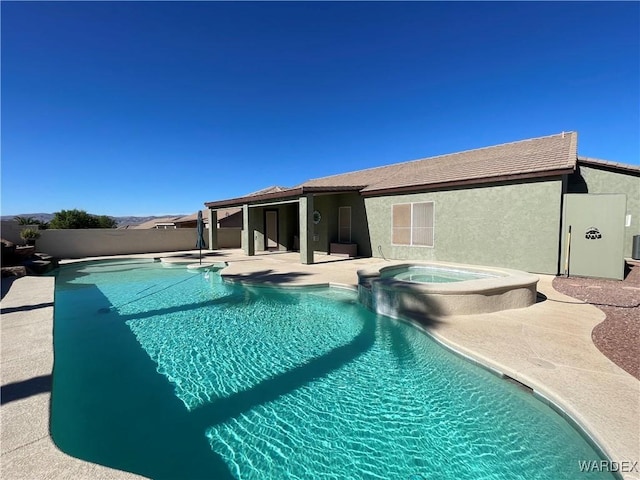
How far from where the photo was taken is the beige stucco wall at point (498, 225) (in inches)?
419

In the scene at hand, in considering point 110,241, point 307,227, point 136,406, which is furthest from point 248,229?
point 136,406

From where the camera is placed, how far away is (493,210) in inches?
466

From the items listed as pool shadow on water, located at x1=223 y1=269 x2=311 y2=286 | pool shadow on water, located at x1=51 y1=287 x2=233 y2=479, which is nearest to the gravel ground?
pool shadow on water, located at x1=51 y1=287 x2=233 y2=479

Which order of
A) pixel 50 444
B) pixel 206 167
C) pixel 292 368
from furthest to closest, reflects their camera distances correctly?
pixel 206 167 → pixel 292 368 → pixel 50 444

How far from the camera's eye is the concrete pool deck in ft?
7.80

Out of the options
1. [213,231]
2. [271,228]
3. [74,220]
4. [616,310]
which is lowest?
[616,310]

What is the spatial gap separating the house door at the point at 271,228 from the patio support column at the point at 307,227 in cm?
811

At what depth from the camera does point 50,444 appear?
2473mm

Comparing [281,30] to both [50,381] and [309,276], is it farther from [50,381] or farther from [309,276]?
[50,381]

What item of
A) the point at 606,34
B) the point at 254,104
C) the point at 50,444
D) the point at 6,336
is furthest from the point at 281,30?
the point at 50,444

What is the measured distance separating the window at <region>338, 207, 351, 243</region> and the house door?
5941mm

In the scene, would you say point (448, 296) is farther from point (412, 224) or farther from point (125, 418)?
point (412, 224)

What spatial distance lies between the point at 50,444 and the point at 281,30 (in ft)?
55.1

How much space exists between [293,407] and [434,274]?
8.15 metres
